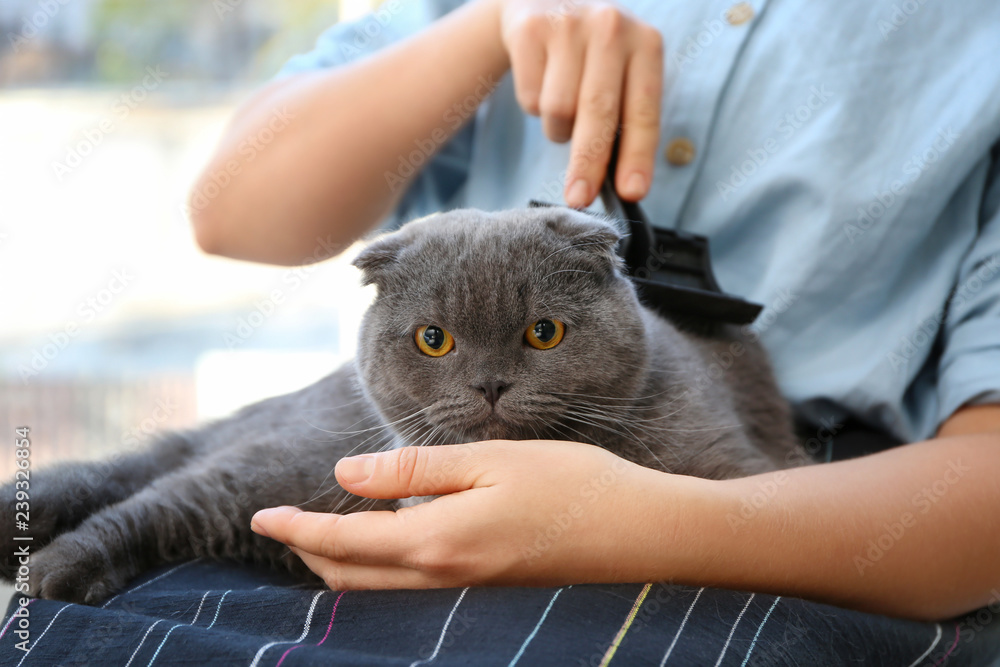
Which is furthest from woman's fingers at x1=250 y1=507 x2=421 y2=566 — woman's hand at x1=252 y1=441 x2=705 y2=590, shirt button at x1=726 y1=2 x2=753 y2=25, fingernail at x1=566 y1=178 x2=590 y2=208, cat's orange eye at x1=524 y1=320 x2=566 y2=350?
shirt button at x1=726 y1=2 x2=753 y2=25

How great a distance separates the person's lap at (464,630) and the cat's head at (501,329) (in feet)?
0.79

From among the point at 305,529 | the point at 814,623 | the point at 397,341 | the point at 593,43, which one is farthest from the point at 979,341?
the point at 305,529

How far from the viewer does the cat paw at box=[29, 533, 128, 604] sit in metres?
0.86

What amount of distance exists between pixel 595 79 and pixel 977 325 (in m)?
0.73

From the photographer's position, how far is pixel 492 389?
0.86m

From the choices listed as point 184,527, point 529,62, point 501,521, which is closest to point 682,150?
point 529,62

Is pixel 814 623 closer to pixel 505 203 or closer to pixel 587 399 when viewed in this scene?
pixel 587 399

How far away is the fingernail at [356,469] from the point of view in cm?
81

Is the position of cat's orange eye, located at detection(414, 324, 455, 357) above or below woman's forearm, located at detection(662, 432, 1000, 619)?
above

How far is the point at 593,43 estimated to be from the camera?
1078 millimetres

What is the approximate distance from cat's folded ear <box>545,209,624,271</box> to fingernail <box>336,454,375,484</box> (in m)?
0.40

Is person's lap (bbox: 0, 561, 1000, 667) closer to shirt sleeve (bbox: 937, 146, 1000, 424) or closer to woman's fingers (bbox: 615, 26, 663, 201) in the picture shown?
shirt sleeve (bbox: 937, 146, 1000, 424)

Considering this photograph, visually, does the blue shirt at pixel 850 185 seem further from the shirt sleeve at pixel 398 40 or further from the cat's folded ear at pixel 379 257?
the cat's folded ear at pixel 379 257

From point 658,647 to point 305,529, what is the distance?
16.3 inches
